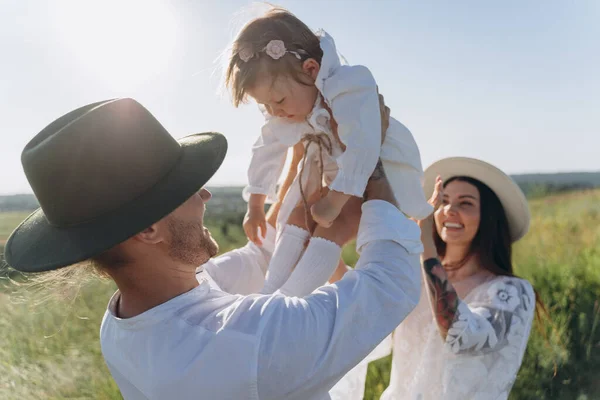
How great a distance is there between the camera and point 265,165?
248 cm

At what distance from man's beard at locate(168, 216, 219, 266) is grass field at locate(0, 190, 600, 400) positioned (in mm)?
575

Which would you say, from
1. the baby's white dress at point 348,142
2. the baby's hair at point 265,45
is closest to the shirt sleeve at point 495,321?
the baby's white dress at point 348,142

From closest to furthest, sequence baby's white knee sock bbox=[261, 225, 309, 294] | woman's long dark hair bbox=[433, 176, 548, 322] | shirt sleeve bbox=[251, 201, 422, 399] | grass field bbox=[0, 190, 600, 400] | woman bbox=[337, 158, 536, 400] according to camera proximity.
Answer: shirt sleeve bbox=[251, 201, 422, 399]
baby's white knee sock bbox=[261, 225, 309, 294]
woman bbox=[337, 158, 536, 400]
woman's long dark hair bbox=[433, 176, 548, 322]
grass field bbox=[0, 190, 600, 400]

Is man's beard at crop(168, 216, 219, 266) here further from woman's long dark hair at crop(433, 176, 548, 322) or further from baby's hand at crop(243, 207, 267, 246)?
woman's long dark hair at crop(433, 176, 548, 322)

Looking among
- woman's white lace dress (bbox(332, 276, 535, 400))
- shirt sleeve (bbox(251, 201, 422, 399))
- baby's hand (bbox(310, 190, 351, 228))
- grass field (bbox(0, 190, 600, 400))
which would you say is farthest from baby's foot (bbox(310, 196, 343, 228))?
grass field (bbox(0, 190, 600, 400))

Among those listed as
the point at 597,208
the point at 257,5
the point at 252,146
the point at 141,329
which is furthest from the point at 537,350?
the point at 597,208

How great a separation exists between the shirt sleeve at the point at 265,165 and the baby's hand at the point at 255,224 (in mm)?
100

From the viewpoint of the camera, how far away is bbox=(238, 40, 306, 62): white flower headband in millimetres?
2096

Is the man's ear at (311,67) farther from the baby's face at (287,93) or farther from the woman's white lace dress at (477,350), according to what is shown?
the woman's white lace dress at (477,350)

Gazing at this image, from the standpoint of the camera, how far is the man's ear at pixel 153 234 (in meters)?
1.42

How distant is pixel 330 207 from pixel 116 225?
832 mm

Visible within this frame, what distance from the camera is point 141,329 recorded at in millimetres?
1434

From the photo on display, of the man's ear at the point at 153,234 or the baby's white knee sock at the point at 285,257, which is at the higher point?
the man's ear at the point at 153,234

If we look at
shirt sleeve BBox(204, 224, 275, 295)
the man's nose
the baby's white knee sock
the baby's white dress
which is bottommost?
shirt sleeve BBox(204, 224, 275, 295)
